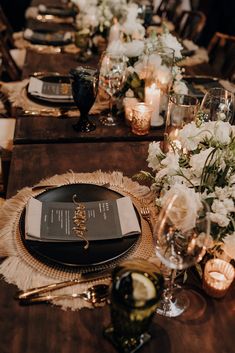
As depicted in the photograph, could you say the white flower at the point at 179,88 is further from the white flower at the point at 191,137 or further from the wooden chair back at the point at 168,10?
the wooden chair back at the point at 168,10

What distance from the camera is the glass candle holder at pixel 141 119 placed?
1.50 meters

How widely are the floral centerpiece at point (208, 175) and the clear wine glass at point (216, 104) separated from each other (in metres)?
0.29

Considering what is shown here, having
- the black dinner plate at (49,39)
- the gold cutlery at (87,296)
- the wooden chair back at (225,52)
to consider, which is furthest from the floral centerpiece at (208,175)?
the black dinner plate at (49,39)

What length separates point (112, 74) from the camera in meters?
1.59

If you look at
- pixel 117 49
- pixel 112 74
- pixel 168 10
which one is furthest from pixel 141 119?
pixel 168 10

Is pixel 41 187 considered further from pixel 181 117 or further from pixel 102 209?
pixel 181 117

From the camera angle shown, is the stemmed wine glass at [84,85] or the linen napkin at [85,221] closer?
the linen napkin at [85,221]

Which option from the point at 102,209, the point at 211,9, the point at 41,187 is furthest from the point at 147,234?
the point at 211,9

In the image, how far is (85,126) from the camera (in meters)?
1.55

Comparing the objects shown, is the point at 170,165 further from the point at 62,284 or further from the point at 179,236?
the point at 62,284

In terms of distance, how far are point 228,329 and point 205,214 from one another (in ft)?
0.81

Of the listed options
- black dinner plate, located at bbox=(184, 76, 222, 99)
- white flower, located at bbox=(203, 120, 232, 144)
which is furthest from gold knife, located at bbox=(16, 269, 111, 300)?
black dinner plate, located at bbox=(184, 76, 222, 99)

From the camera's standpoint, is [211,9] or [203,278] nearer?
[203,278]

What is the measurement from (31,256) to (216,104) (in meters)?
0.74
